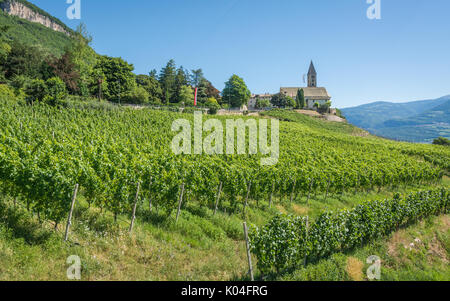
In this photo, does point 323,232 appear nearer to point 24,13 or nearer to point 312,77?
point 312,77

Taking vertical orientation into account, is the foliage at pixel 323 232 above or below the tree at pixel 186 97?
below

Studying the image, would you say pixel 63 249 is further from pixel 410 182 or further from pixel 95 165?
pixel 410 182

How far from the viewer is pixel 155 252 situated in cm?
696

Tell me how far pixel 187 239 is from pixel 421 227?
12848mm

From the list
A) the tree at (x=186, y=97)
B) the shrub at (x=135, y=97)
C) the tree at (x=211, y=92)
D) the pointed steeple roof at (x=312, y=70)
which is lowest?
the shrub at (x=135, y=97)

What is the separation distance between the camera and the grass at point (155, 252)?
19.1 feet

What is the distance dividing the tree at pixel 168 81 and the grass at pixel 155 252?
59.3 meters

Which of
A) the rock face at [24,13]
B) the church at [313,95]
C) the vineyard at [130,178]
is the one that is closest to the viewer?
the vineyard at [130,178]

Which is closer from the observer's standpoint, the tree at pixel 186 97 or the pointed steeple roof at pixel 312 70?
the tree at pixel 186 97

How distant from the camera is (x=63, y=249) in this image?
20.3 feet

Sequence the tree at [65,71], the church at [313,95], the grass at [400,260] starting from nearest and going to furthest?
the grass at [400,260] < the tree at [65,71] < the church at [313,95]

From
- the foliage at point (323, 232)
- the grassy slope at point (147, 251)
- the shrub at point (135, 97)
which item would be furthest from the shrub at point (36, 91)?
the foliage at point (323, 232)

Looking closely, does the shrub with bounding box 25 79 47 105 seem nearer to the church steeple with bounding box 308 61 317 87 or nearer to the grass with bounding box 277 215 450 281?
the grass with bounding box 277 215 450 281

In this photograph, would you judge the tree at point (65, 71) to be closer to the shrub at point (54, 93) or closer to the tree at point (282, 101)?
the shrub at point (54, 93)
